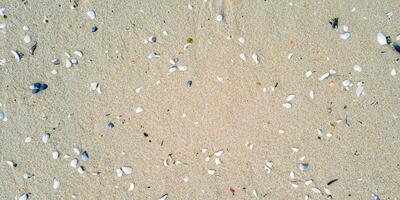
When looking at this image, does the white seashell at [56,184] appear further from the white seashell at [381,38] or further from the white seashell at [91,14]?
the white seashell at [381,38]

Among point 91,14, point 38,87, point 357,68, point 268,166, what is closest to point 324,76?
point 357,68

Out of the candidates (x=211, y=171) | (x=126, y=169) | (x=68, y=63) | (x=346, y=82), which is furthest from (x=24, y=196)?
(x=346, y=82)

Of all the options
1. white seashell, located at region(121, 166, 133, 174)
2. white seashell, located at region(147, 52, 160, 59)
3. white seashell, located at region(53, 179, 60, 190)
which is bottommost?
white seashell, located at region(53, 179, 60, 190)

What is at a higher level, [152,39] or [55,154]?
[152,39]

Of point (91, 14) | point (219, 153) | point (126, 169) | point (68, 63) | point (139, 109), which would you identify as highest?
point (91, 14)

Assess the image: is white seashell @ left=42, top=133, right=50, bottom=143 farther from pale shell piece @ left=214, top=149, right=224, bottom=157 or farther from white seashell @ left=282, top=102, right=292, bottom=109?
white seashell @ left=282, top=102, right=292, bottom=109

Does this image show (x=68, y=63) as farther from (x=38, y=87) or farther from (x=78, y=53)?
(x=38, y=87)

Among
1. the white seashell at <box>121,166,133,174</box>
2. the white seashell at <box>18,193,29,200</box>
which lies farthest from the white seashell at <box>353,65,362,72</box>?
the white seashell at <box>18,193,29,200</box>

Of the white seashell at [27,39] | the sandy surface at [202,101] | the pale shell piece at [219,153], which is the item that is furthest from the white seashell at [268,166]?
the white seashell at [27,39]

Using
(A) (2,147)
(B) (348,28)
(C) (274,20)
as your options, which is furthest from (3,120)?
(B) (348,28)

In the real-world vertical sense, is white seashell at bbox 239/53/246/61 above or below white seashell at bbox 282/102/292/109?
above
